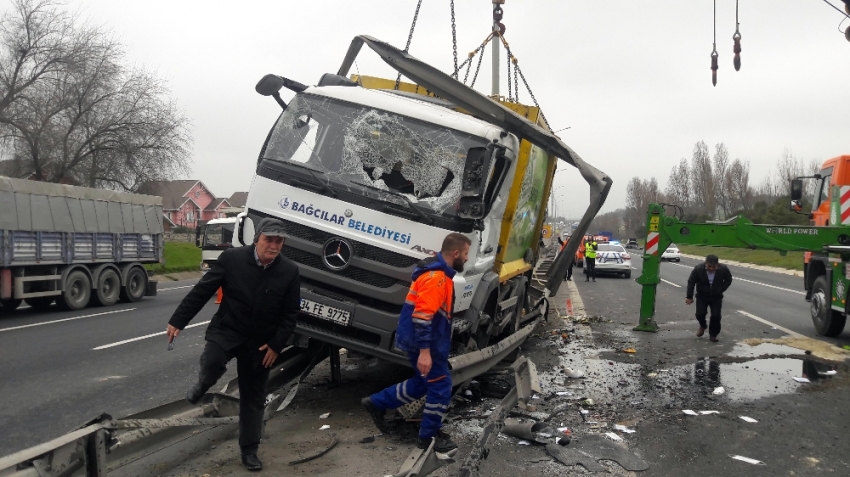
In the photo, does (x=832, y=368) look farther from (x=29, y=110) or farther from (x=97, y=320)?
(x=29, y=110)

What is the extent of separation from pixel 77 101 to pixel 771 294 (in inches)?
1202

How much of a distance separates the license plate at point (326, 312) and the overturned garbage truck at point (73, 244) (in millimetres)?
10285

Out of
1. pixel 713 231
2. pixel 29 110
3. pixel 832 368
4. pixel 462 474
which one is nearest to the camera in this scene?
pixel 462 474

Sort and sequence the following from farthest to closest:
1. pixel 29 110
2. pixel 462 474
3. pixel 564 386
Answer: pixel 29 110 → pixel 564 386 → pixel 462 474

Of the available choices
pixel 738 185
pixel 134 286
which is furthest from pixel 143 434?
pixel 738 185

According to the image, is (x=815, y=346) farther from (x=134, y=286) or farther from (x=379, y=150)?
(x=134, y=286)

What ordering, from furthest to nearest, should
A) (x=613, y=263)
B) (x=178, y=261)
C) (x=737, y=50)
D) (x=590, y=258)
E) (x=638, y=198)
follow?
1. (x=638, y=198)
2. (x=178, y=261)
3. (x=613, y=263)
4. (x=590, y=258)
5. (x=737, y=50)

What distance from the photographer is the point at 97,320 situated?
44.1 ft

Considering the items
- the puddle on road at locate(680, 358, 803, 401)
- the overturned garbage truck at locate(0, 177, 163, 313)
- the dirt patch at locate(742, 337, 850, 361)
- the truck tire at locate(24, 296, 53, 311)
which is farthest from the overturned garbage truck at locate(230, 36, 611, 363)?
the truck tire at locate(24, 296, 53, 311)

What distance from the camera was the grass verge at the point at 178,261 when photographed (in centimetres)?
2890

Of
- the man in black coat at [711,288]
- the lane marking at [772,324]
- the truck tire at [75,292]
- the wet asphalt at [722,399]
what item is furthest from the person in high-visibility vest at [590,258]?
the truck tire at [75,292]

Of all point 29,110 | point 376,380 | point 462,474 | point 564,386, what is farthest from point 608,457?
point 29,110

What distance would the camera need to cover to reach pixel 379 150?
6293 millimetres

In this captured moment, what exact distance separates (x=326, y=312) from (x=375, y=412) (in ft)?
3.11
